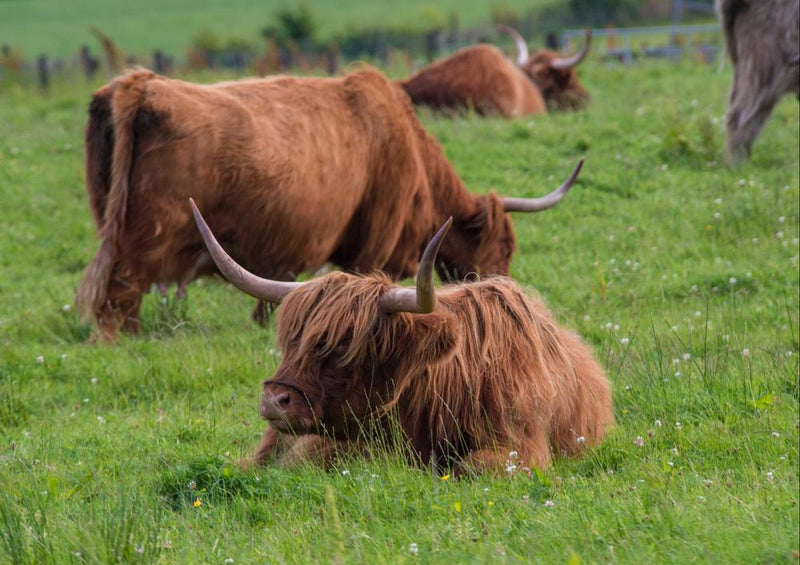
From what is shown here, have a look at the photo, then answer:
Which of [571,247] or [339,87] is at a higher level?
[339,87]

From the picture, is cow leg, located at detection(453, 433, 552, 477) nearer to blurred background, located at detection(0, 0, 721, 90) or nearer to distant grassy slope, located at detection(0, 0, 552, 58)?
blurred background, located at detection(0, 0, 721, 90)

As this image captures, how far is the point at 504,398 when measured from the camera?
4.94 meters

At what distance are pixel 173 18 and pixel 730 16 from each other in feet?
155

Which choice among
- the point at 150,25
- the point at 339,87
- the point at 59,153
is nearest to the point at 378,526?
the point at 339,87

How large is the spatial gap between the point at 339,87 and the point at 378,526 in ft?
17.2

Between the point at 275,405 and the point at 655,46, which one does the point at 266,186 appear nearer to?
the point at 275,405

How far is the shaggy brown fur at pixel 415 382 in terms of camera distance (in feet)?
15.6

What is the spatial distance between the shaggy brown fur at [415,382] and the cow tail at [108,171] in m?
2.74

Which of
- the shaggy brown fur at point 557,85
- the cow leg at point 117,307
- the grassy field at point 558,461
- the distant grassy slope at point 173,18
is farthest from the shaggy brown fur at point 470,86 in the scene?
the distant grassy slope at point 173,18

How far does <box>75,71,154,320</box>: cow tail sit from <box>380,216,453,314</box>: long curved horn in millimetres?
3099

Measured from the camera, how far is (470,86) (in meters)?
14.6

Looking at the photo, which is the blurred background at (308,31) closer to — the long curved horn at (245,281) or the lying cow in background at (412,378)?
the long curved horn at (245,281)

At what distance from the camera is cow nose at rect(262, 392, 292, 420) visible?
4.54m

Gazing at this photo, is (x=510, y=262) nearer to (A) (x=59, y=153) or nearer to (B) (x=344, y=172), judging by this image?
(B) (x=344, y=172)
